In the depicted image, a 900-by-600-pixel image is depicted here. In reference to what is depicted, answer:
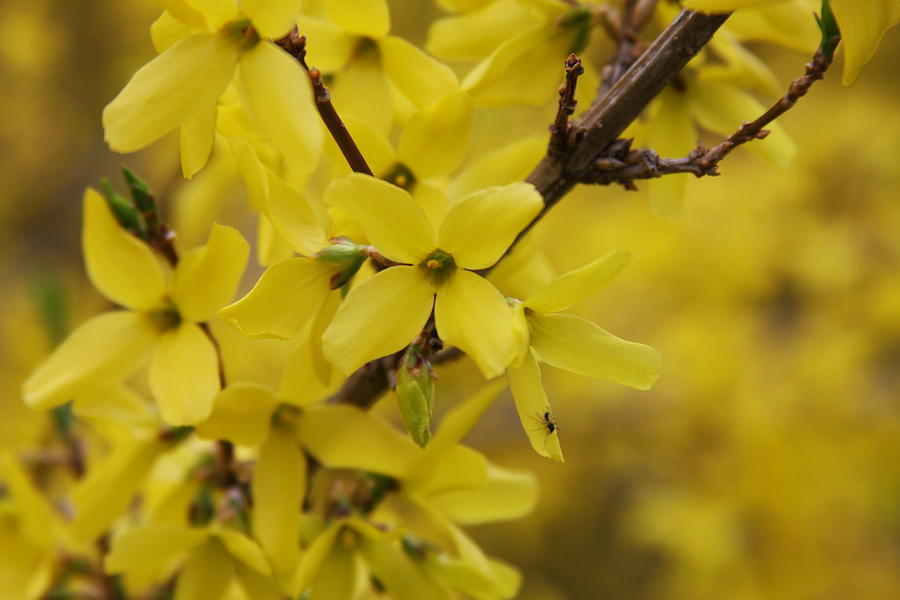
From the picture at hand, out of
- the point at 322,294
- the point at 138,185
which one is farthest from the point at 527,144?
the point at 138,185

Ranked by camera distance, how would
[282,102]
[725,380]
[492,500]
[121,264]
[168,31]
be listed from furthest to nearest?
[725,380], [492,500], [121,264], [168,31], [282,102]

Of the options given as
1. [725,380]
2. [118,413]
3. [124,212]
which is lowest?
[725,380]

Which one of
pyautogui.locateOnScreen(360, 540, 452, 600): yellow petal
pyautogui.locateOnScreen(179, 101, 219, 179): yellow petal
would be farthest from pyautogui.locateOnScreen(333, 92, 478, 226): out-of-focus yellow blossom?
pyautogui.locateOnScreen(360, 540, 452, 600): yellow petal

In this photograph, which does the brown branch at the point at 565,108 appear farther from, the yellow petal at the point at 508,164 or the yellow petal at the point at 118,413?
the yellow petal at the point at 118,413

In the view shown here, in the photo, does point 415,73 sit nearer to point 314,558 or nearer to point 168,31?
point 168,31

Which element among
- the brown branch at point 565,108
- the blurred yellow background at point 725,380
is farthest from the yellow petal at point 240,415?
the blurred yellow background at point 725,380

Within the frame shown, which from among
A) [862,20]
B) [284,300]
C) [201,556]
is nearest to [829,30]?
[862,20]
